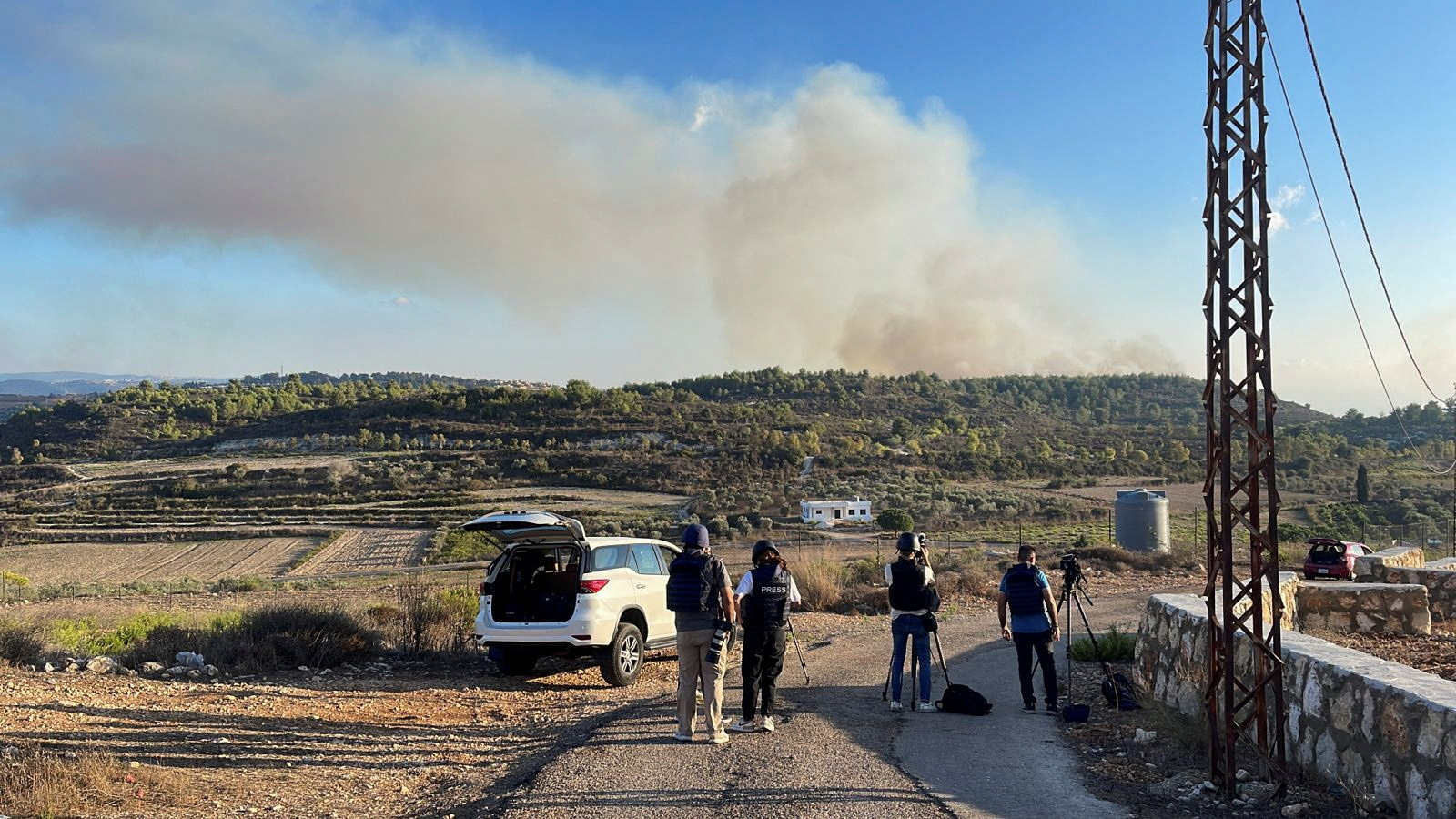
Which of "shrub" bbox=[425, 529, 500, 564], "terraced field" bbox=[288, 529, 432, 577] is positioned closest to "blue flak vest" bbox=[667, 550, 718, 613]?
"shrub" bbox=[425, 529, 500, 564]

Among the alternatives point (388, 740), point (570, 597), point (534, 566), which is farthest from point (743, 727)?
point (534, 566)

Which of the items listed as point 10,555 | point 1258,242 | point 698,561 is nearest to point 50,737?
point 698,561

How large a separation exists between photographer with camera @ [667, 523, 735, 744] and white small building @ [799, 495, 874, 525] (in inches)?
1682

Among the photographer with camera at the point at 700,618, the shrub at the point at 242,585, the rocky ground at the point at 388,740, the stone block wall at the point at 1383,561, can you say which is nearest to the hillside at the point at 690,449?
the shrub at the point at 242,585

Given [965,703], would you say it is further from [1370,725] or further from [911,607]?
[1370,725]

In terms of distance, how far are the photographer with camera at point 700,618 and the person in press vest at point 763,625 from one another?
0.34 m

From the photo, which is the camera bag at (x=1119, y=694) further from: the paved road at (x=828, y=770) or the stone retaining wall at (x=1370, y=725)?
the stone retaining wall at (x=1370, y=725)

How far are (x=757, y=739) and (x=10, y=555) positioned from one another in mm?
53423

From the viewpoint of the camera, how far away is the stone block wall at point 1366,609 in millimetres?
11320

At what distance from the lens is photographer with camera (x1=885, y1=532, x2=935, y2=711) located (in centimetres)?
907

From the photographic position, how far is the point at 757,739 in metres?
7.96

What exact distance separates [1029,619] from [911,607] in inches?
40.2

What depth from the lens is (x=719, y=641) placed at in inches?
320

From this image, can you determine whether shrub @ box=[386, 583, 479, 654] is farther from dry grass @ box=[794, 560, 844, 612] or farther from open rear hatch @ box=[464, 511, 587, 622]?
dry grass @ box=[794, 560, 844, 612]
